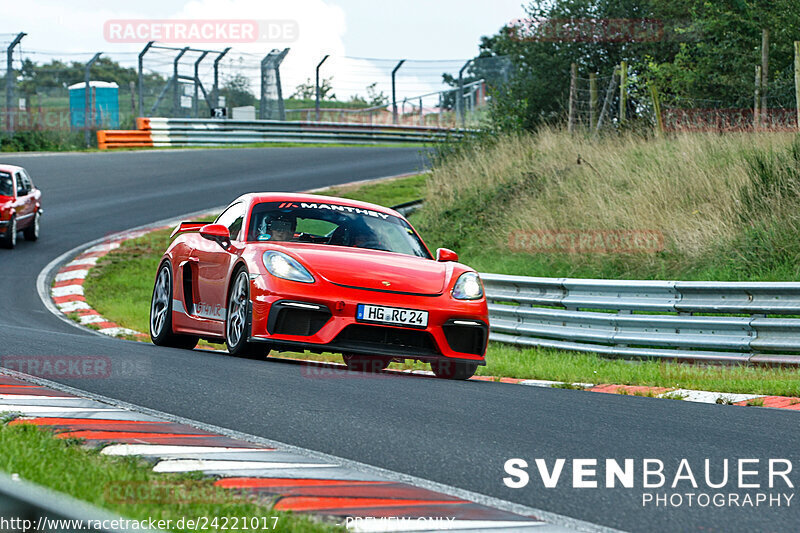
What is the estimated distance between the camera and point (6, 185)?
18828 millimetres

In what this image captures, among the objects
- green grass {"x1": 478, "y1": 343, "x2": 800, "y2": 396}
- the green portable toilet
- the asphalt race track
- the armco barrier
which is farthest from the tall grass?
the green portable toilet

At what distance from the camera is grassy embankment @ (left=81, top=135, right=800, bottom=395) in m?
9.99

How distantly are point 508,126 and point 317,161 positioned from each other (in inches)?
363

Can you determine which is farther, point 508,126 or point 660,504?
point 508,126

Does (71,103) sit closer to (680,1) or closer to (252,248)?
(680,1)

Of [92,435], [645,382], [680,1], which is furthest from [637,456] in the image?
[680,1]

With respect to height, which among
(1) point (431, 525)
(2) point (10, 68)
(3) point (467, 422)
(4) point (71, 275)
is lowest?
(4) point (71, 275)

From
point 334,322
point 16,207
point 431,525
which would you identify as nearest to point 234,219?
point 334,322

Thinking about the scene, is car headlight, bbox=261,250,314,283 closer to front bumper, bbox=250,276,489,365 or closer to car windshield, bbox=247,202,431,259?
front bumper, bbox=250,276,489,365

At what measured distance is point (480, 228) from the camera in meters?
17.0

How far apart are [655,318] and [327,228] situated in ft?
10.9

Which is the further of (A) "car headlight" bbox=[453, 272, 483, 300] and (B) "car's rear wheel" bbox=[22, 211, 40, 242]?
(B) "car's rear wheel" bbox=[22, 211, 40, 242]

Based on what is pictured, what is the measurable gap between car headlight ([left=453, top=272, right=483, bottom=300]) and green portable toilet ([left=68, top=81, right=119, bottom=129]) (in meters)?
27.3

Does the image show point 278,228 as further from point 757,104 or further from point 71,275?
point 757,104
